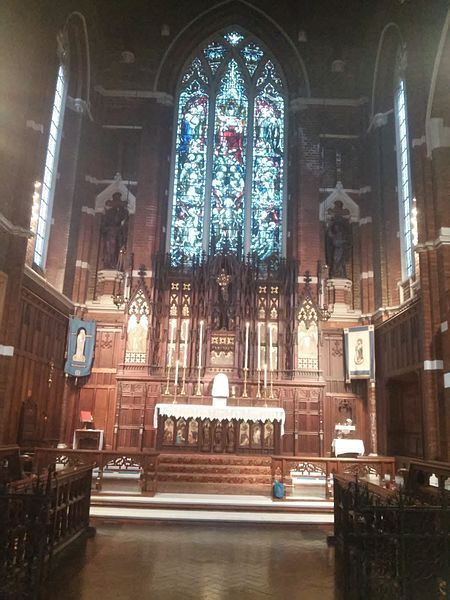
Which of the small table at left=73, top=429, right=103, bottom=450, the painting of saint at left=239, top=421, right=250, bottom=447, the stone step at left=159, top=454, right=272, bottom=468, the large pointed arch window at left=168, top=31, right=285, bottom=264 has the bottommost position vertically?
the stone step at left=159, top=454, right=272, bottom=468

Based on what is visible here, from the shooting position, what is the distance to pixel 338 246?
17734 millimetres

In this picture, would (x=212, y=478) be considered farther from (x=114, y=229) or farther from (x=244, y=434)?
(x=114, y=229)

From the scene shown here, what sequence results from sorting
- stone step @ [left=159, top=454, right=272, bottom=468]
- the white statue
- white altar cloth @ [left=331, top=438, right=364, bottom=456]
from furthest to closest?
the white statue < white altar cloth @ [left=331, top=438, right=364, bottom=456] < stone step @ [left=159, top=454, right=272, bottom=468]

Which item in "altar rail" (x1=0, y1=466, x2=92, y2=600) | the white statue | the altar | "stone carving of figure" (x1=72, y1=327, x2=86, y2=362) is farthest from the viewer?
"stone carving of figure" (x1=72, y1=327, x2=86, y2=362)

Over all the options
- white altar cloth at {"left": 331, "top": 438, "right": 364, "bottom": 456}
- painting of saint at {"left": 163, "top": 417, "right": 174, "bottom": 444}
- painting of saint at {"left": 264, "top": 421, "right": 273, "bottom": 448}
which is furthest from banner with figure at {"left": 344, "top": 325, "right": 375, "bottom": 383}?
painting of saint at {"left": 163, "top": 417, "right": 174, "bottom": 444}

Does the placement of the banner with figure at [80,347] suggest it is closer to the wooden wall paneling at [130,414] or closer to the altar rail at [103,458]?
the wooden wall paneling at [130,414]

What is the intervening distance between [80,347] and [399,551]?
12831mm

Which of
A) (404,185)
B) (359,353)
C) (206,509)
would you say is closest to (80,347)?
(206,509)

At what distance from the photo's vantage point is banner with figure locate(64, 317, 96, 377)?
15.4 meters

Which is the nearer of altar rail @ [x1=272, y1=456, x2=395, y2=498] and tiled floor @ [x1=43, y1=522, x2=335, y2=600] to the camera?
tiled floor @ [x1=43, y1=522, x2=335, y2=600]

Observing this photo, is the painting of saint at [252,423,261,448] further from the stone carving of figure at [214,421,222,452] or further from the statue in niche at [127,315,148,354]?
the statue in niche at [127,315,148,354]

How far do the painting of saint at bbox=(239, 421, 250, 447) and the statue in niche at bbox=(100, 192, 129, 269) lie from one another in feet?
23.5

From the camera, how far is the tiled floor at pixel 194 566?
4.53 metres

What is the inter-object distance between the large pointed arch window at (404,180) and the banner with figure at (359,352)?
2109mm
